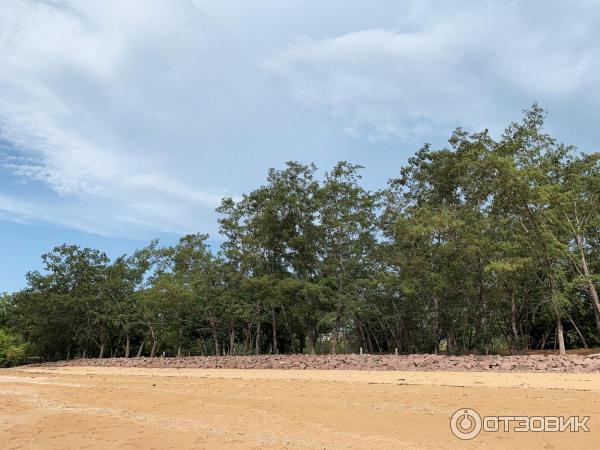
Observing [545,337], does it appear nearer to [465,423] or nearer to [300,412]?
[465,423]

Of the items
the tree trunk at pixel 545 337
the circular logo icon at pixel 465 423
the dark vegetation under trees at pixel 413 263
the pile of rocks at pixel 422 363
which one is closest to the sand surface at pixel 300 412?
the circular logo icon at pixel 465 423

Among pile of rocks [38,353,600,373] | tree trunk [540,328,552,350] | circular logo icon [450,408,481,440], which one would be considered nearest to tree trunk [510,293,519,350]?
tree trunk [540,328,552,350]

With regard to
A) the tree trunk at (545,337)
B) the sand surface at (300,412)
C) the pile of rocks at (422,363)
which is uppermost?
the tree trunk at (545,337)

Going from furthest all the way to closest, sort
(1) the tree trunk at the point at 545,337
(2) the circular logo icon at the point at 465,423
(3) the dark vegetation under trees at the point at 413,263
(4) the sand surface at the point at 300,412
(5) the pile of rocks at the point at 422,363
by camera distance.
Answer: (1) the tree trunk at the point at 545,337, (3) the dark vegetation under trees at the point at 413,263, (5) the pile of rocks at the point at 422,363, (2) the circular logo icon at the point at 465,423, (4) the sand surface at the point at 300,412

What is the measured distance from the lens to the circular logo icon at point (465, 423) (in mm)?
7521

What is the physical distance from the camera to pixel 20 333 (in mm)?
49969

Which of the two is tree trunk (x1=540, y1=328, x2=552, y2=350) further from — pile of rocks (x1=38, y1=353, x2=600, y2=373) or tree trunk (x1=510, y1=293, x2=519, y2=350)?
pile of rocks (x1=38, y1=353, x2=600, y2=373)

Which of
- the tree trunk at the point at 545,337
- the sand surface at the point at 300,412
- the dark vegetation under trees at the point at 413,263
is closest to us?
the sand surface at the point at 300,412

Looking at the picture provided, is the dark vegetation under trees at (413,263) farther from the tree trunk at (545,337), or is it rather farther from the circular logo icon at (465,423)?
the circular logo icon at (465,423)

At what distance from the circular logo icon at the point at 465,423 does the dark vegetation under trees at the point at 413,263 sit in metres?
14.6

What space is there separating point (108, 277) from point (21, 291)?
10.1m

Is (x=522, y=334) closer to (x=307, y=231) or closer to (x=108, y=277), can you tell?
(x=307, y=231)

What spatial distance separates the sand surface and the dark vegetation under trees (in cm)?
1112

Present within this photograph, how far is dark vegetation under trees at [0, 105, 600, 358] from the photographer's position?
84.3ft
